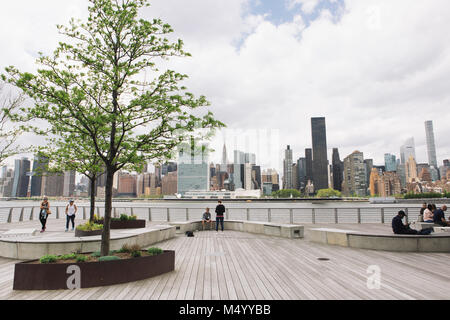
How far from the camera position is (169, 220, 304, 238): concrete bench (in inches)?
555

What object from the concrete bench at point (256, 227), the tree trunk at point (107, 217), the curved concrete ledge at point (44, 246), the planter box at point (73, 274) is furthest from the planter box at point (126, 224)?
the planter box at point (73, 274)

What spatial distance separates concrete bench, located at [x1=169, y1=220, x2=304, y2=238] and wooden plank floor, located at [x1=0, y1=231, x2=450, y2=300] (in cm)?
360

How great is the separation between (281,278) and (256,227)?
992cm

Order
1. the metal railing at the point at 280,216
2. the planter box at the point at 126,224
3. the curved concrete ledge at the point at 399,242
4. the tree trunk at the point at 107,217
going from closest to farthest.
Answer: the tree trunk at the point at 107,217, the curved concrete ledge at the point at 399,242, the planter box at the point at 126,224, the metal railing at the point at 280,216

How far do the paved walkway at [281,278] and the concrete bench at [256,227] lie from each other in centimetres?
360

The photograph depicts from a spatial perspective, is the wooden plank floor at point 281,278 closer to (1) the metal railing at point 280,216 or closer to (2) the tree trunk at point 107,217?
(2) the tree trunk at point 107,217

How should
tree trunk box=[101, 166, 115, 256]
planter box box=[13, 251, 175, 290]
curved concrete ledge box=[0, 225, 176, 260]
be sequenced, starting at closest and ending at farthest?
1. planter box box=[13, 251, 175, 290]
2. tree trunk box=[101, 166, 115, 256]
3. curved concrete ledge box=[0, 225, 176, 260]

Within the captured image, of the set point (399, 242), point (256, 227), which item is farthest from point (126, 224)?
point (399, 242)

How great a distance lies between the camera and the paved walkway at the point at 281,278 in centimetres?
544

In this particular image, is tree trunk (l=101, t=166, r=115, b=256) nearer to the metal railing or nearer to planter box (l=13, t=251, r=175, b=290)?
planter box (l=13, t=251, r=175, b=290)

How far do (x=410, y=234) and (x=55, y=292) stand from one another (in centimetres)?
1241

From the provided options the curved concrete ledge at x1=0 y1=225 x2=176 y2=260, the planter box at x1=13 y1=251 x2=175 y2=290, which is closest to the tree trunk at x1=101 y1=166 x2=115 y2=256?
the planter box at x1=13 y1=251 x2=175 y2=290

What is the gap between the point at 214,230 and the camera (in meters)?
18.3
